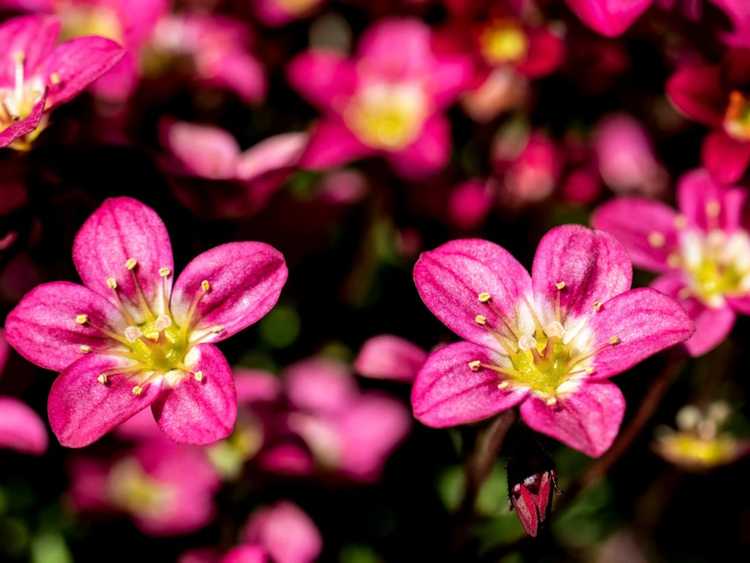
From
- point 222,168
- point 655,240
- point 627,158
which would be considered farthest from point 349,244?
point 655,240

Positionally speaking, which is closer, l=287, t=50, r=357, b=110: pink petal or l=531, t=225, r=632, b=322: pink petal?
l=531, t=225, r=632, b=322: pink petal

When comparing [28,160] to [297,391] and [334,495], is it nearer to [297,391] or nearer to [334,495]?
[297,391]

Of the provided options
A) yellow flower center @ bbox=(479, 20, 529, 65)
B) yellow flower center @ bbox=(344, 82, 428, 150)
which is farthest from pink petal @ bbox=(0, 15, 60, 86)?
yellow flower center @ bbox=(479, 20, 529, 65)

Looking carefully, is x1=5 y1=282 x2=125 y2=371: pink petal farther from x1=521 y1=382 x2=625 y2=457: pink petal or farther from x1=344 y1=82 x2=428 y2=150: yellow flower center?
x1=344 y1=82 x2=428 y2=150: yellow flower center

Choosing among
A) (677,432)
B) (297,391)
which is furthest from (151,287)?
(677,432)

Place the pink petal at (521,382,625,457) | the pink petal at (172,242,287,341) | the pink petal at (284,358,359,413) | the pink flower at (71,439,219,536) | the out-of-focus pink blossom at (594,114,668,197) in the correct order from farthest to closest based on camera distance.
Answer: the out-of-focus pink blossom at (594,114,668,197) < the pink petal at (284,358,359,413) < the pink flower at (71,439,219,536) < the pink petal at (172,242,287,341) < the pink petal at (521,382,625,457)

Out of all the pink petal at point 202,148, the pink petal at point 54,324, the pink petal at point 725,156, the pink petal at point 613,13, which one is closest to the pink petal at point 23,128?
the pink petal at point 54,324

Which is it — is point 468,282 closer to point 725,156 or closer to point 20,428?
point 725,156
